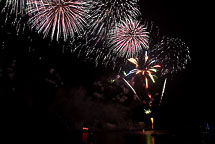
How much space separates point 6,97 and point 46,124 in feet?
21.3

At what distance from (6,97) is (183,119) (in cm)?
3761

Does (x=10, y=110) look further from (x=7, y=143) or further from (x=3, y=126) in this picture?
(x=7, y=143)

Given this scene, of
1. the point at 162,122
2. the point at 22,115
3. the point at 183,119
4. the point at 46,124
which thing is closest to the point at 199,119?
the point at 183,119

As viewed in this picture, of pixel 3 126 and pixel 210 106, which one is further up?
pixel 210 106

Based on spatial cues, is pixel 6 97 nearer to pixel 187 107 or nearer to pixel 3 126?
pixel 3 126

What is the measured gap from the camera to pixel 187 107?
44375mm

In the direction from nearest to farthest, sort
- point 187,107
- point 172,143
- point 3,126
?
point 172,143, point 3,126, point 187,107

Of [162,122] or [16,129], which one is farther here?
[162,122]

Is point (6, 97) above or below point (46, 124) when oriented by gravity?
above

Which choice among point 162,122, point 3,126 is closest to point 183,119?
point 162,122

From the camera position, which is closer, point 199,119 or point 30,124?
point 30,124

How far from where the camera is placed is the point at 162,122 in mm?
54719

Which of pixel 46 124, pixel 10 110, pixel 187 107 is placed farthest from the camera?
pixel 187 107

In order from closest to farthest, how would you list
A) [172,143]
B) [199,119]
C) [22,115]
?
[172,143]
[22,115]
[199,119]
